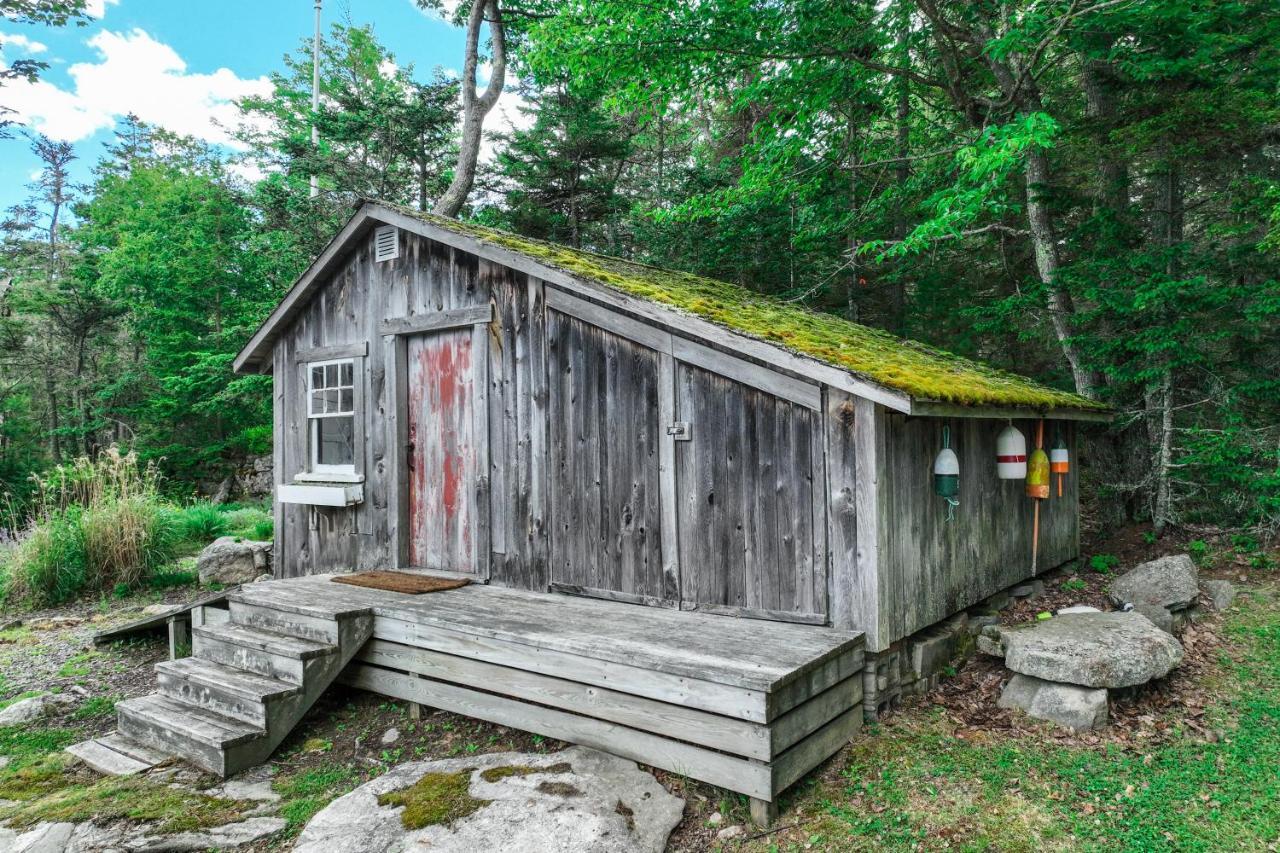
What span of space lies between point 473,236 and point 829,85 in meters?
6.53

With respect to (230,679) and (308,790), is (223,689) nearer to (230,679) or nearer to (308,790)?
(230,679)

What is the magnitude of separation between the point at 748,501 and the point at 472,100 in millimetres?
13203

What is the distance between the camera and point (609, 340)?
17.0 ft

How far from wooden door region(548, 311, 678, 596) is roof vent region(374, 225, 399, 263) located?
2.15 m

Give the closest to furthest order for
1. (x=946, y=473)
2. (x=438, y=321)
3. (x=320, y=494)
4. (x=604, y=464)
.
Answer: (x=946, y=473) → (x=604, y=464) → (x=438, y=321) → (x=320, y=494)

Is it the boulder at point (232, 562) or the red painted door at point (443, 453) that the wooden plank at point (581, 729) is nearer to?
the red painted door at point (443, 453)

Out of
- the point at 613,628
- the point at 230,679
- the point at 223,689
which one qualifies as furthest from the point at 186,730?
the point at 613,628

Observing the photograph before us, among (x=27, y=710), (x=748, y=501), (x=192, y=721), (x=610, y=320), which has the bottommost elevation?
(x=27, y=710)

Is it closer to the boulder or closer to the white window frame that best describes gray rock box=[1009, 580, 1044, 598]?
the white window frame

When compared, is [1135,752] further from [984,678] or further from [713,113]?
[713,113]

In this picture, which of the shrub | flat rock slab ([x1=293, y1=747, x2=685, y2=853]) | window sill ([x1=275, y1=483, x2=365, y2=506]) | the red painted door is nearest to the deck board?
flat rock slab ([x1=293, y1=747, x2=685, y2=853])

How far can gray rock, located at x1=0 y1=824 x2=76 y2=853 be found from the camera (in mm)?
3246

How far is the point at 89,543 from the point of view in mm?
8117

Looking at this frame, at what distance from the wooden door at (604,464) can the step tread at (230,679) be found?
204 centimetres
